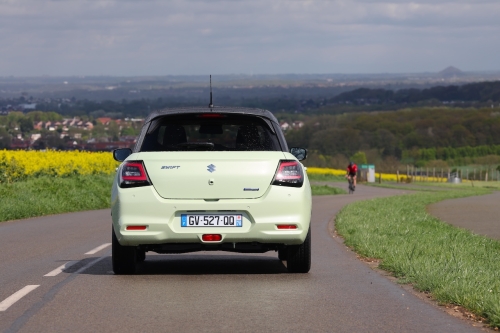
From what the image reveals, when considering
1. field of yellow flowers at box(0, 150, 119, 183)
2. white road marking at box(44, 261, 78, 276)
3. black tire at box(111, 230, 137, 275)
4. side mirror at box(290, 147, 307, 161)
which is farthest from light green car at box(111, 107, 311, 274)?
field of yellow flowers at box(0, 150, 119, 183)

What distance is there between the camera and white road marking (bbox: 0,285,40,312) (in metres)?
8.52

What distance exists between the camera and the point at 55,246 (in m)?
15.1

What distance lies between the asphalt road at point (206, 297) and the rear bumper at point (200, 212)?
0.45m

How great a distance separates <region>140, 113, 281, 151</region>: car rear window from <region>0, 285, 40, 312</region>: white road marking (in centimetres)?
200

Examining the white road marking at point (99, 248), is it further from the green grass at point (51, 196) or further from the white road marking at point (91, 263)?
the green grass at point (51, 196)

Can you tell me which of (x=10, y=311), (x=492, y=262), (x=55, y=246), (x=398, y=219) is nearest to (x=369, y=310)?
(x=10, y=311)

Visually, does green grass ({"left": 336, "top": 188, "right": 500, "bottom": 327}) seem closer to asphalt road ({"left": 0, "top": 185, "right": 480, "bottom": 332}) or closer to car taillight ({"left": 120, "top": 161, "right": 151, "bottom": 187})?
asphalt road ({"left": 0, "top": 185, "right": 480, "bottom": 332})

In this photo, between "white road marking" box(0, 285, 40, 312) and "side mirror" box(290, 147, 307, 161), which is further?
"side mirror" box(290, 147, 307, 161)

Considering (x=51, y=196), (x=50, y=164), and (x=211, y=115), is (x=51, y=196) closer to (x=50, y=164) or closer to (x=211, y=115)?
(x=50, y=164)

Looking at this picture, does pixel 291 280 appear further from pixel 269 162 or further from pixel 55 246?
pixel 55 246

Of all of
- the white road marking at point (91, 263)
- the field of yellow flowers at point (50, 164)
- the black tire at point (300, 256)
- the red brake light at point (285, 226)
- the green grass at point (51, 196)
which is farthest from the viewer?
the field of yellow flowers at point (50, 164)

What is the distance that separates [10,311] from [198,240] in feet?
7.85

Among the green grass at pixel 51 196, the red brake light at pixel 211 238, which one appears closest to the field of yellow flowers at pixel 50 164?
the green grass at pixel 51 196

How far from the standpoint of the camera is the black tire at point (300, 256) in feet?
35.3
